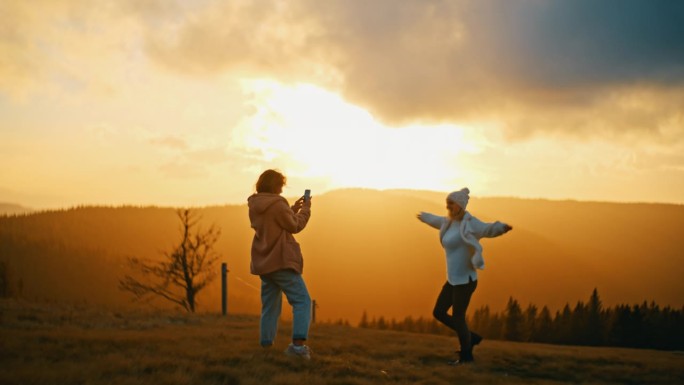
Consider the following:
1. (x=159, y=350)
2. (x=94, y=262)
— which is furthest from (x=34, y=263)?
(x=159, y=350)

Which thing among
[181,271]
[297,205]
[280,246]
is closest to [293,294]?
[280,246]

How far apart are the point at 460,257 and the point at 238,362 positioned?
13.9ft

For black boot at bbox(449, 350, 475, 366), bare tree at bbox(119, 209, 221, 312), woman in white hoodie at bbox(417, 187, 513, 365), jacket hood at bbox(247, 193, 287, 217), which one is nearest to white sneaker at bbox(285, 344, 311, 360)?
jacket hood at bbox(247, 193, 287, 217)

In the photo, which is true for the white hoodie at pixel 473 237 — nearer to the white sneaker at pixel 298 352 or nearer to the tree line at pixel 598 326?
the white sneaker at pixel 298 352

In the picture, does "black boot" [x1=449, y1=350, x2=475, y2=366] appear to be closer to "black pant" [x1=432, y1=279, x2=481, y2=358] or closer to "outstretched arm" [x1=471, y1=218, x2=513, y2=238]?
"black pant" [x1=432, y1=279, x2=481, y2=358]

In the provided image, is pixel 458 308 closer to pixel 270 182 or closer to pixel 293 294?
pixel 293 294

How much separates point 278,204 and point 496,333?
90.9 m

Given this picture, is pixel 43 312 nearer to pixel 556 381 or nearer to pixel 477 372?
pixel 477 372

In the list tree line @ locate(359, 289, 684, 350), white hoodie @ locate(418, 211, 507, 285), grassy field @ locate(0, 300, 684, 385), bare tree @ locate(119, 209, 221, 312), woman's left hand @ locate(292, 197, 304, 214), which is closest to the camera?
grassy field @ locate(0, 300, 684, 385)

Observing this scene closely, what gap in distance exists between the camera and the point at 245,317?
2120 centimetres

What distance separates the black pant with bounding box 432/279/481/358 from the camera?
10.4m

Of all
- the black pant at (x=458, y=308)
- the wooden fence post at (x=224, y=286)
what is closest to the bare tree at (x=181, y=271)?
the wooden fence post at (x=224, y=286)

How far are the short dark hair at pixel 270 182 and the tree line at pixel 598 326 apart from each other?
218 ft

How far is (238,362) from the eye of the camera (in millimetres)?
8164
